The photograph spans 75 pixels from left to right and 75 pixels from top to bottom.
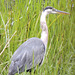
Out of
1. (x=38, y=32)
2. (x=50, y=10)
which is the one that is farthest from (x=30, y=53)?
(x=50, y=10)

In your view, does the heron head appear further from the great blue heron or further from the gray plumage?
the gray plumage

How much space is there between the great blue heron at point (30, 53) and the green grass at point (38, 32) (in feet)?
0.29

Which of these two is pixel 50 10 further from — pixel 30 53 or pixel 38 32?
pixel 30 53

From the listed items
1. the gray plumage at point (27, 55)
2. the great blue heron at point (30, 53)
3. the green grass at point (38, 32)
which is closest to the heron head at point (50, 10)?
the great blue heron at point (30, 53)

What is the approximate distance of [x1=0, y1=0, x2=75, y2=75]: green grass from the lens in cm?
275

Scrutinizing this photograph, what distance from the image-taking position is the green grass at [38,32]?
2750 millimetres

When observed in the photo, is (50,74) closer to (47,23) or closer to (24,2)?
(47,23)

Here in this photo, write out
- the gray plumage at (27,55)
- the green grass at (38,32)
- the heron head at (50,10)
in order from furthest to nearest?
the heron head at (50,10) → the green grass at (38,32) → the gray plumage at (27,55)

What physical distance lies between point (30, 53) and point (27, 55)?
1.5 inches

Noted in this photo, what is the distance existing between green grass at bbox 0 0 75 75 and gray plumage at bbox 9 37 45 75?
108 mm

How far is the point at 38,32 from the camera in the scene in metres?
2.96

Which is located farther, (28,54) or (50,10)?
(50,10)

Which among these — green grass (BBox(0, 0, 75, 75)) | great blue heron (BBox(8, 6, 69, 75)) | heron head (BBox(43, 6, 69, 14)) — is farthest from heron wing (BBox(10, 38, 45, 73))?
heron head (BBox(43, 6, 69, 14))

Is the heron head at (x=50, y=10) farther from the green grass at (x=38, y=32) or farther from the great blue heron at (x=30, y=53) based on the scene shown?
the green grass at (x=38, y=32)
